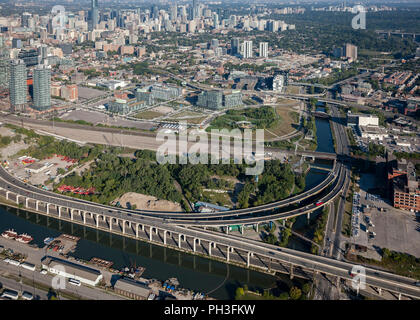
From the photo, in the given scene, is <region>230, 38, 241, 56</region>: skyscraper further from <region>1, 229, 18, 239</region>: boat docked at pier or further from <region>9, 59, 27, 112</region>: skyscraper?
<region>1, 229, 18, 239</region>: boat docked at pier

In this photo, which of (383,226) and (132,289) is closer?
(132,289)

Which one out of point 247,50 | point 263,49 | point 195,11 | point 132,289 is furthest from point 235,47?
point 132,289

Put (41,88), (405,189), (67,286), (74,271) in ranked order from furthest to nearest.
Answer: (41,88) → (405,189) → (74,271) → (67,286)

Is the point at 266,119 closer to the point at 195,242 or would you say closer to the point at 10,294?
the point at 195,242

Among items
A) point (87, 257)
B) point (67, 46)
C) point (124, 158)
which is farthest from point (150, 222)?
point (67, 46)

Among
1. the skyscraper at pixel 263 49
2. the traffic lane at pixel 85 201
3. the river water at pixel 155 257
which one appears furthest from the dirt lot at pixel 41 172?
the skyscraper at pixel 263 49

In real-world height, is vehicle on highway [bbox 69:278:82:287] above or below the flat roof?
below

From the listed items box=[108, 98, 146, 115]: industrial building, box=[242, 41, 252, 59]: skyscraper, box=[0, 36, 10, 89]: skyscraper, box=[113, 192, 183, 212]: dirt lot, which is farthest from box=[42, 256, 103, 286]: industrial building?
box=[242, 41, 252, 59]: skyscraper
